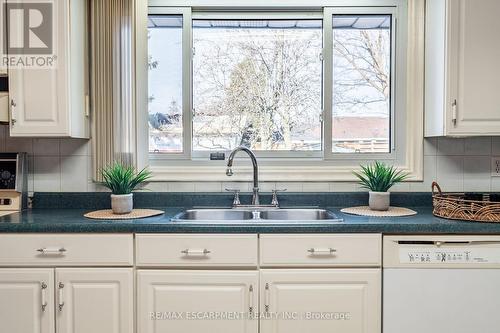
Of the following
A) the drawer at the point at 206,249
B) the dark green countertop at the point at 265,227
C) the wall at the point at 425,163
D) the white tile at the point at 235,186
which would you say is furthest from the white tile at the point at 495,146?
the drawer at the point at 206,249

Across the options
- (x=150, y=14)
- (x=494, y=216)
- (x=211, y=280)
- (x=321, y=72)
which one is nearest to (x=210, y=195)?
(x=211, y=280)

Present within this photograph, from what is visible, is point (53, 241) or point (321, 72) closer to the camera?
point (53, 241)

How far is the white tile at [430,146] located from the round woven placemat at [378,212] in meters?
0.42

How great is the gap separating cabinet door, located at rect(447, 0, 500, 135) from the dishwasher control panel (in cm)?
63

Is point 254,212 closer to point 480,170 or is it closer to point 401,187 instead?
point 401,187

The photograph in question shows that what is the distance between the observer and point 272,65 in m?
2.34

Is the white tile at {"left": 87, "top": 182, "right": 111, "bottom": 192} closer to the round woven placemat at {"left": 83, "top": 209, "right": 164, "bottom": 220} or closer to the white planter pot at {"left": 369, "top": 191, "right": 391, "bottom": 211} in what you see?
the round woven placemat at {"left": 83, "top": 209, "right": 164, "bottom": 220}

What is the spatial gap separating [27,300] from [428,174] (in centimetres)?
227

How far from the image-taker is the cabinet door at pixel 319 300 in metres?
1.66

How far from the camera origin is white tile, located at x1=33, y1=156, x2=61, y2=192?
7.34ft

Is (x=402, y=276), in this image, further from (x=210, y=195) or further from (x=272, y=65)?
(x=272, y=65)

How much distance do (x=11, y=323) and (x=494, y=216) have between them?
2.31 meters

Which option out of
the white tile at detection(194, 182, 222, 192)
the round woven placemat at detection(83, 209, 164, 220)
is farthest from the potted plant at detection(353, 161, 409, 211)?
the round woven placemat at detection(83, 209, 164, 220)

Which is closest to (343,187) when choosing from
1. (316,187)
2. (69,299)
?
(316,187)
